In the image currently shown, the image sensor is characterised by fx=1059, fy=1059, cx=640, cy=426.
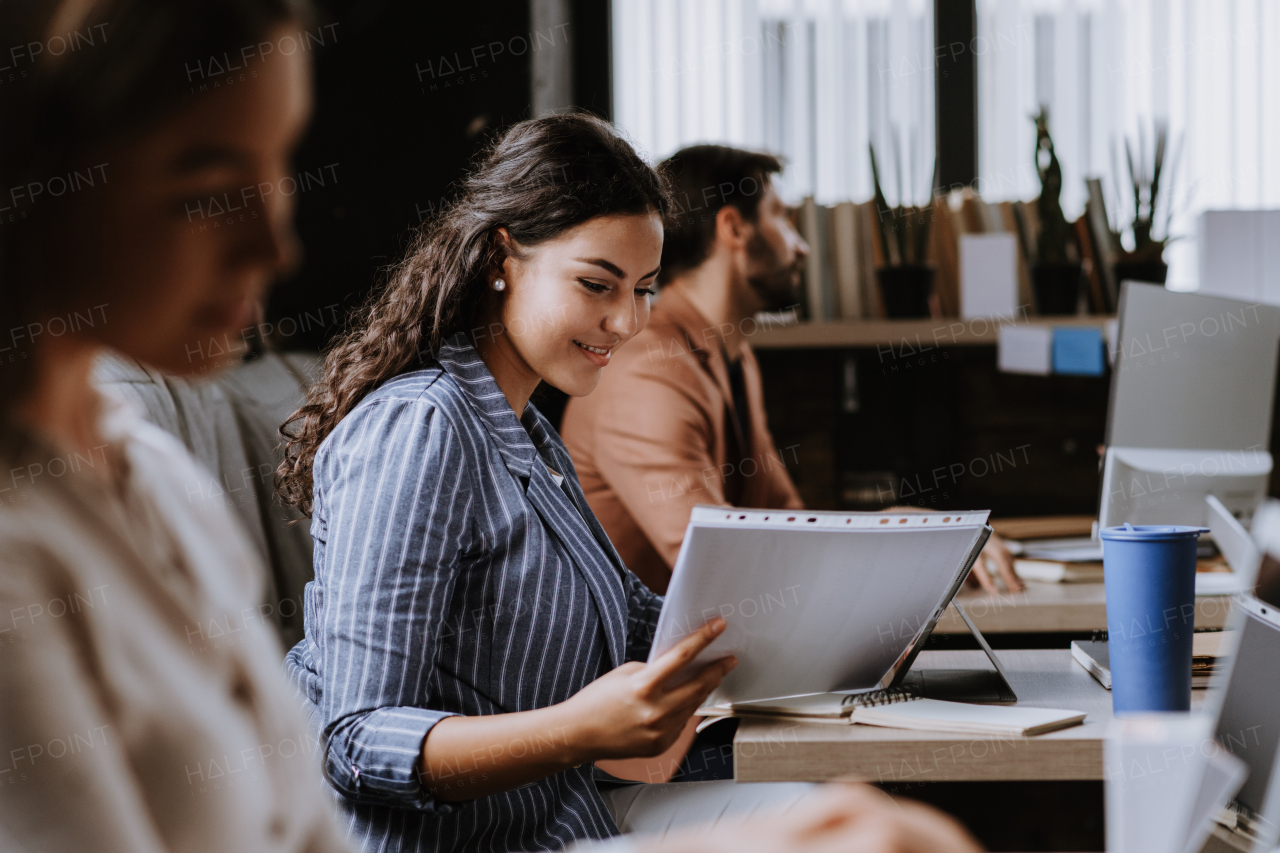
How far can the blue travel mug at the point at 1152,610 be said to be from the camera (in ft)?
3.11

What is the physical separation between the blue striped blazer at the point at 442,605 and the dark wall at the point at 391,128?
50.3 inches

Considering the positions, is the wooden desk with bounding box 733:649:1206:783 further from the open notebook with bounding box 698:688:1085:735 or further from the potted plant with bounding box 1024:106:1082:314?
the potted plant with bounding box 1024:106:1082:314

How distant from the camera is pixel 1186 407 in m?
1.71

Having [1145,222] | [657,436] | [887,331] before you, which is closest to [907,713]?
[657,436]

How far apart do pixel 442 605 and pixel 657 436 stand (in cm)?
83

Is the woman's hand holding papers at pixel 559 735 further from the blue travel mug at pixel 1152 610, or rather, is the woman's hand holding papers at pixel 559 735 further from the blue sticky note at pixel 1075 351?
the blue sticky note at pixel 1075 351

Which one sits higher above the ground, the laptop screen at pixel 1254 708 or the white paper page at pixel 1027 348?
the white paper page at pixel 1027 348

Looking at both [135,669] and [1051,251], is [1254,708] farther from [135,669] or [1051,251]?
[1051,251]

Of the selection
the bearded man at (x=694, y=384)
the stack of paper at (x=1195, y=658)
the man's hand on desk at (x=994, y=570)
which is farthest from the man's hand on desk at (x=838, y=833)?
the man's hand on desk at (x=994, y=570)

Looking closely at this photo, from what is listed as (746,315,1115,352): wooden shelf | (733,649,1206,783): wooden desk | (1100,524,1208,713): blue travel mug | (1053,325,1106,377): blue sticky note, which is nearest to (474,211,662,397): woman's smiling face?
(733,649,1206,783): wooden desk

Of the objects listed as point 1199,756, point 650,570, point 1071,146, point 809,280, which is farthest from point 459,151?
point 1199,756

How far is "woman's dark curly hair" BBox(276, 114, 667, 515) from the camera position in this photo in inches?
44.3

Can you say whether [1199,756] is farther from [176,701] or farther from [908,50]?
[908,50]

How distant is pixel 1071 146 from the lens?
2803 mm
